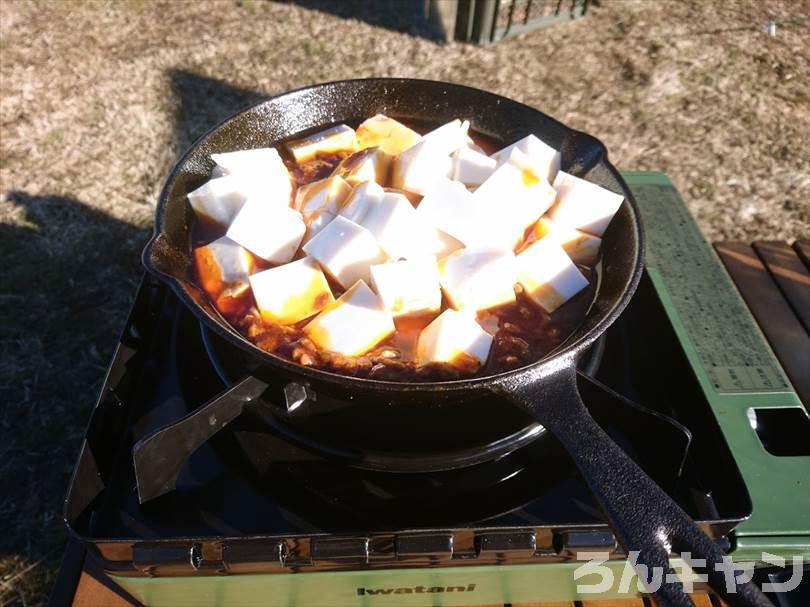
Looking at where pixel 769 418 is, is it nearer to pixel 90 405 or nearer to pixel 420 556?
pixel 420 556

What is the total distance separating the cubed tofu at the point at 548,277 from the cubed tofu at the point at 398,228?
263 millimetres

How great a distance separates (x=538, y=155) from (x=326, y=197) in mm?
659

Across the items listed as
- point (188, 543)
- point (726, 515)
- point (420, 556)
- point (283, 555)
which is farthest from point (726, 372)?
point (188, 543)

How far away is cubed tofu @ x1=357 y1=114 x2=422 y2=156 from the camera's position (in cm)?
197

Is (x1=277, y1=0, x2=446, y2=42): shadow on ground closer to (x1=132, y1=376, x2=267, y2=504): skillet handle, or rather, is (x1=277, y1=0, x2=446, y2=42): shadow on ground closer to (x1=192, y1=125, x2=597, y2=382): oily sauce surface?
(x1=192, y1=125, x2=597, y2=382): oily sauce surface

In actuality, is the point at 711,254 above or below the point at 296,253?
below

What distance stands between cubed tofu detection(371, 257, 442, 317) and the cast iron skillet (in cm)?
26

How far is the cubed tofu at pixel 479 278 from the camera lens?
1569mm

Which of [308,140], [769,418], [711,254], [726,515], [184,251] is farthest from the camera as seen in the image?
[711,254]

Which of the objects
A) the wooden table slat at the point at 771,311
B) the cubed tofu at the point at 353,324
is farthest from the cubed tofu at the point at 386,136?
the wooden table slat at the point at 771,311

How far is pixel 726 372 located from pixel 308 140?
4.96 feet

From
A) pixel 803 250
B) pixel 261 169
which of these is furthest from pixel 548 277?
pixel 803 250

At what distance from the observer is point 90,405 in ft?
8.99

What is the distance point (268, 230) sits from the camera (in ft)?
5.43
